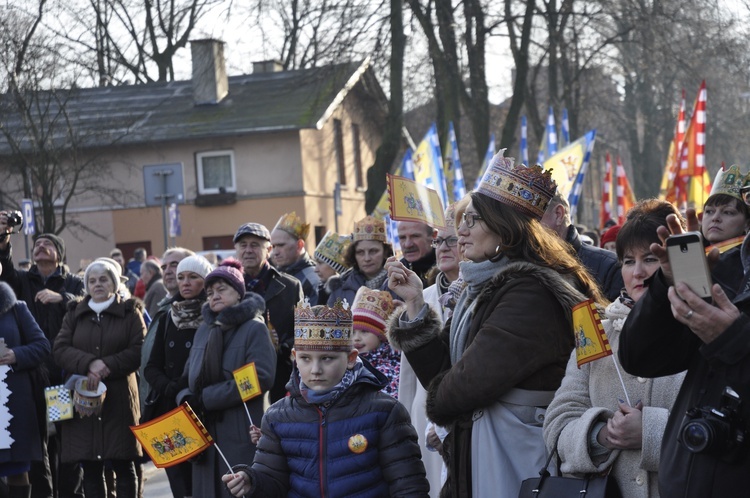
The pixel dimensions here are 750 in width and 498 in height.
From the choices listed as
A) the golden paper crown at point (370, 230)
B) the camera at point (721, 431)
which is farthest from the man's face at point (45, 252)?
the camera at point (721, 431)

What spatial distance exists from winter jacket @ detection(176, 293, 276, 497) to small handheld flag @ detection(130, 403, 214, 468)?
4.92ft

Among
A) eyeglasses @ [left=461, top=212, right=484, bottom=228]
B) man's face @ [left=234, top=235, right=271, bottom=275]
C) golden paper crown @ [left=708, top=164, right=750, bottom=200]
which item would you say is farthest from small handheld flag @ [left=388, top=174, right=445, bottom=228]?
man's face @ [left=234, top=235, right=271, bottom=275]

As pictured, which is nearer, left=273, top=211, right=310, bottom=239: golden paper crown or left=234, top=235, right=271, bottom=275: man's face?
left=234, top=235, right=271, bottom=275: man's face

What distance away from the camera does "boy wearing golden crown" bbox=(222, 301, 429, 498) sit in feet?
15.0

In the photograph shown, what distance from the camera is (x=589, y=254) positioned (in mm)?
6289

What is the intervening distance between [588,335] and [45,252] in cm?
663

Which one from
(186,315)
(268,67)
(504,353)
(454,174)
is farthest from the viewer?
(268,67)

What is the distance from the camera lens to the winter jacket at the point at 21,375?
797 centimetres

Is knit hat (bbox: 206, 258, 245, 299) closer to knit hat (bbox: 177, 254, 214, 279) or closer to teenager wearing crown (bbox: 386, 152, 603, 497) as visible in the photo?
knit hat (bbox: 177, 254, 214, 279)

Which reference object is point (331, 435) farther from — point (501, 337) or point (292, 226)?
point (292, 226)

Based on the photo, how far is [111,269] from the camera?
854 centimetres

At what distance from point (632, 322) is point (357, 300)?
122 inches

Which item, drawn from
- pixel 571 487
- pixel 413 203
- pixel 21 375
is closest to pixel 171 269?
pixel 21 375

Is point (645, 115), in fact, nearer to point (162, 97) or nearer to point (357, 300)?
point (162, 97)
